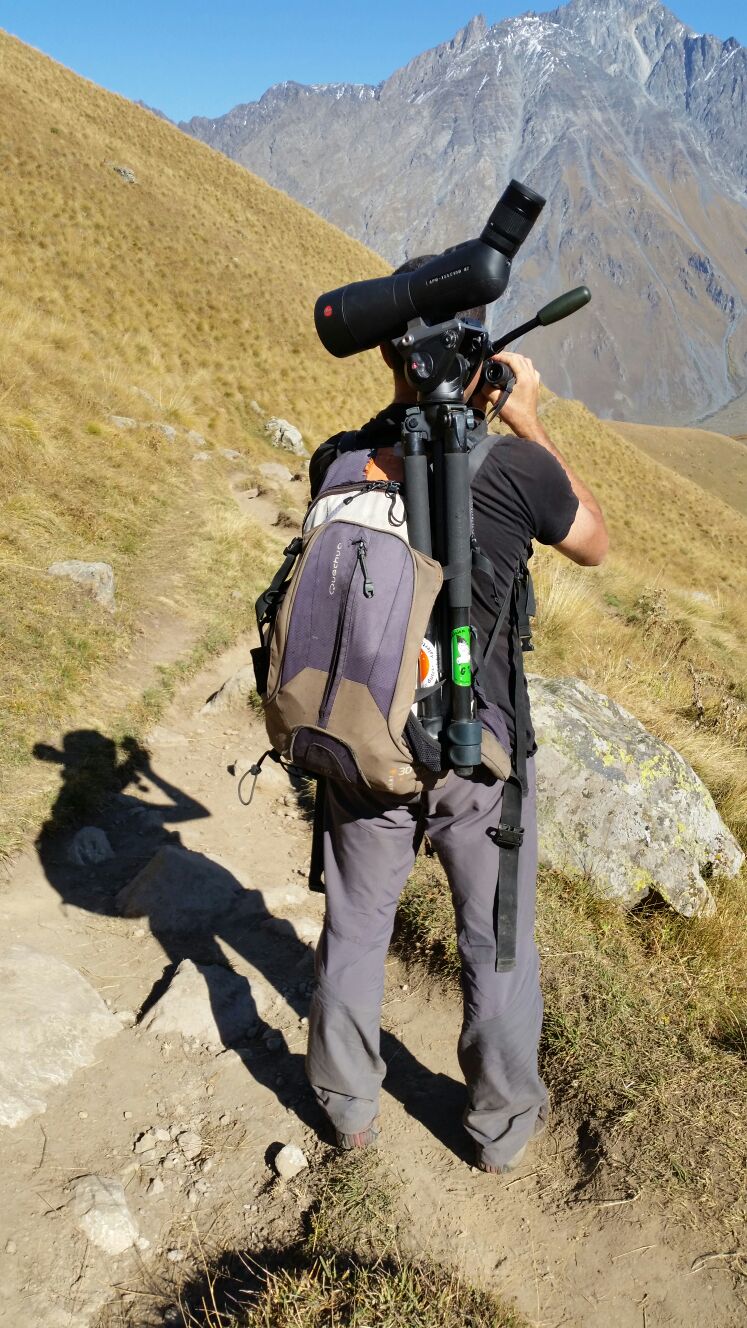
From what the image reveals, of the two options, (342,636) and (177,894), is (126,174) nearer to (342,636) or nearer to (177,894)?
(177,894)

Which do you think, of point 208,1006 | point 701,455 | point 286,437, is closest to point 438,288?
point 208,1006

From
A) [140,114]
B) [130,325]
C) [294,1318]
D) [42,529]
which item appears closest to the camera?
[294,1318]

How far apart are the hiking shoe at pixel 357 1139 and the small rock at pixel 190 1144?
44cm

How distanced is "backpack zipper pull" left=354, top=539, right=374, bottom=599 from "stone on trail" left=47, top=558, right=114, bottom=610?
4820 millimetres

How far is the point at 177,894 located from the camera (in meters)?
3.76

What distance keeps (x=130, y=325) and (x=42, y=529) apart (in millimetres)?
14081

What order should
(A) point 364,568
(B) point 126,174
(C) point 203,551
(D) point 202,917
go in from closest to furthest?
(A) point 364,568, (D) point 202,917, (C) point 203,551, (B) point 126,174

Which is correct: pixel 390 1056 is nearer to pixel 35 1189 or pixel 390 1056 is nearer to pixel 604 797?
pixel 35 1189

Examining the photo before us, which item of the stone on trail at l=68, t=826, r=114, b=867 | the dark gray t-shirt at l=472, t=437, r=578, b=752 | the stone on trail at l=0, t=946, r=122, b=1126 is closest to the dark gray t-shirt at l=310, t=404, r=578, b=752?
the dark gray t-shirt at l=472, t=437, r=578, b=752

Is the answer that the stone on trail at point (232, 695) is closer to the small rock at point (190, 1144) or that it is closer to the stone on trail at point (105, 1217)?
the small rock at point (190, 1144)

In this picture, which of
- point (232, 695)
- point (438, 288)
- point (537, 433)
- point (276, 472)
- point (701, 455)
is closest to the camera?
point (438, 288)

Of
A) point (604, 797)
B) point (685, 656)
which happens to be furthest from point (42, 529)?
point (685, 656)

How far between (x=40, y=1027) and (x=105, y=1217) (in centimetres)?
71

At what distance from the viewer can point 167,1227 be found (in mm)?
2385
